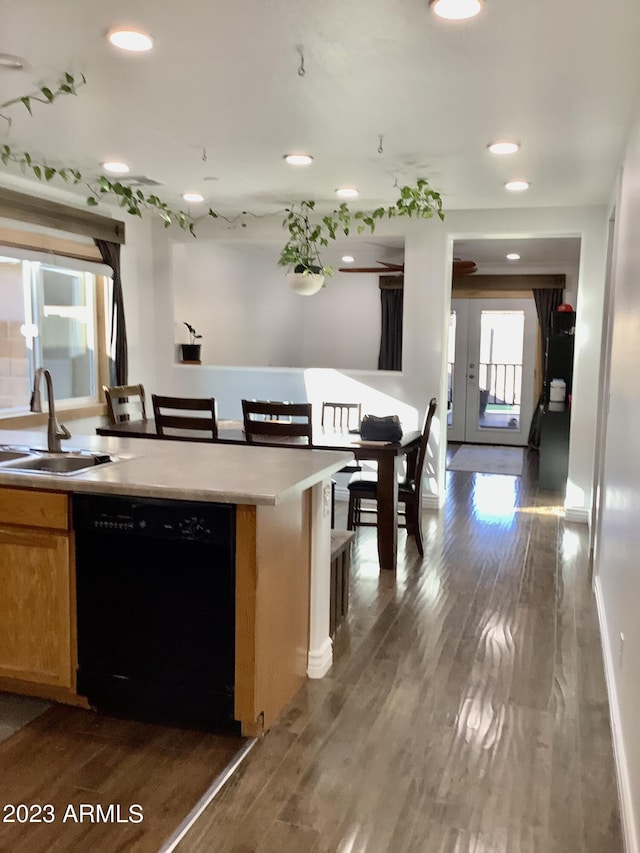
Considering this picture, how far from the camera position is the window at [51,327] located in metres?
4.68

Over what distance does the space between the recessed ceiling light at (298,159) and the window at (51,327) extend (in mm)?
1896

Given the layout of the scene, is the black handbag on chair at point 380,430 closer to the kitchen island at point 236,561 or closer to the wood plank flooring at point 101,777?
the kitchen island at point 236,561

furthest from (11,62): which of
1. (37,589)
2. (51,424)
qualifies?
(37,589)

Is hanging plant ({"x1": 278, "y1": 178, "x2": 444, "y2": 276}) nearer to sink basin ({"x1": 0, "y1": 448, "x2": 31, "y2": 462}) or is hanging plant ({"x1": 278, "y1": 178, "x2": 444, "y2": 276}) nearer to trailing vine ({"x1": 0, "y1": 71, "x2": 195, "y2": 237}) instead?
trailing vine ({"x1": 0, "y1": 71, "x2": 195, "y2": 237})

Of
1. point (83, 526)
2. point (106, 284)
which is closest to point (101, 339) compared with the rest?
point (106, 284)

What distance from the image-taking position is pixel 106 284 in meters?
5.55

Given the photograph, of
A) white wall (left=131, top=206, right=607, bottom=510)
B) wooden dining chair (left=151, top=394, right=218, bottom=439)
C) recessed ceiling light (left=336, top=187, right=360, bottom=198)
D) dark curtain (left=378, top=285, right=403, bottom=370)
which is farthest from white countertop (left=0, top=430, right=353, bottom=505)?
dark curtain (left=378, top=285, right=403, bottom=370)

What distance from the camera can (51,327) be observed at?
16.6 ft

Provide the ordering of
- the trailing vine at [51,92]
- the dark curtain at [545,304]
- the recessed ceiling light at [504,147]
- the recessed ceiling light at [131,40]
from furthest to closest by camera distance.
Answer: the dark curtain at [545,304] < the recessed ceiling light at [504,147] < the trailing vine at [51,92] < the recessed ceiling light at [131,40]

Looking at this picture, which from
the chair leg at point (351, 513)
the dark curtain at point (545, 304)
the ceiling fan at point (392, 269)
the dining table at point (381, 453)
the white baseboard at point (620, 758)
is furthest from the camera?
the dark curtain at point (545, 304)

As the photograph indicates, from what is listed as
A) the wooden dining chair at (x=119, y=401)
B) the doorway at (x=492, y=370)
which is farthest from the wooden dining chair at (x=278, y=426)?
the doorway at (x=492, y=370)

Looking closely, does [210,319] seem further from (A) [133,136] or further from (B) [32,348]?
(A) [133,136]

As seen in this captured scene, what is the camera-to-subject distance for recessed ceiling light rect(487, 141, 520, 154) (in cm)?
357

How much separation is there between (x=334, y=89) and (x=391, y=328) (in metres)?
5.85
